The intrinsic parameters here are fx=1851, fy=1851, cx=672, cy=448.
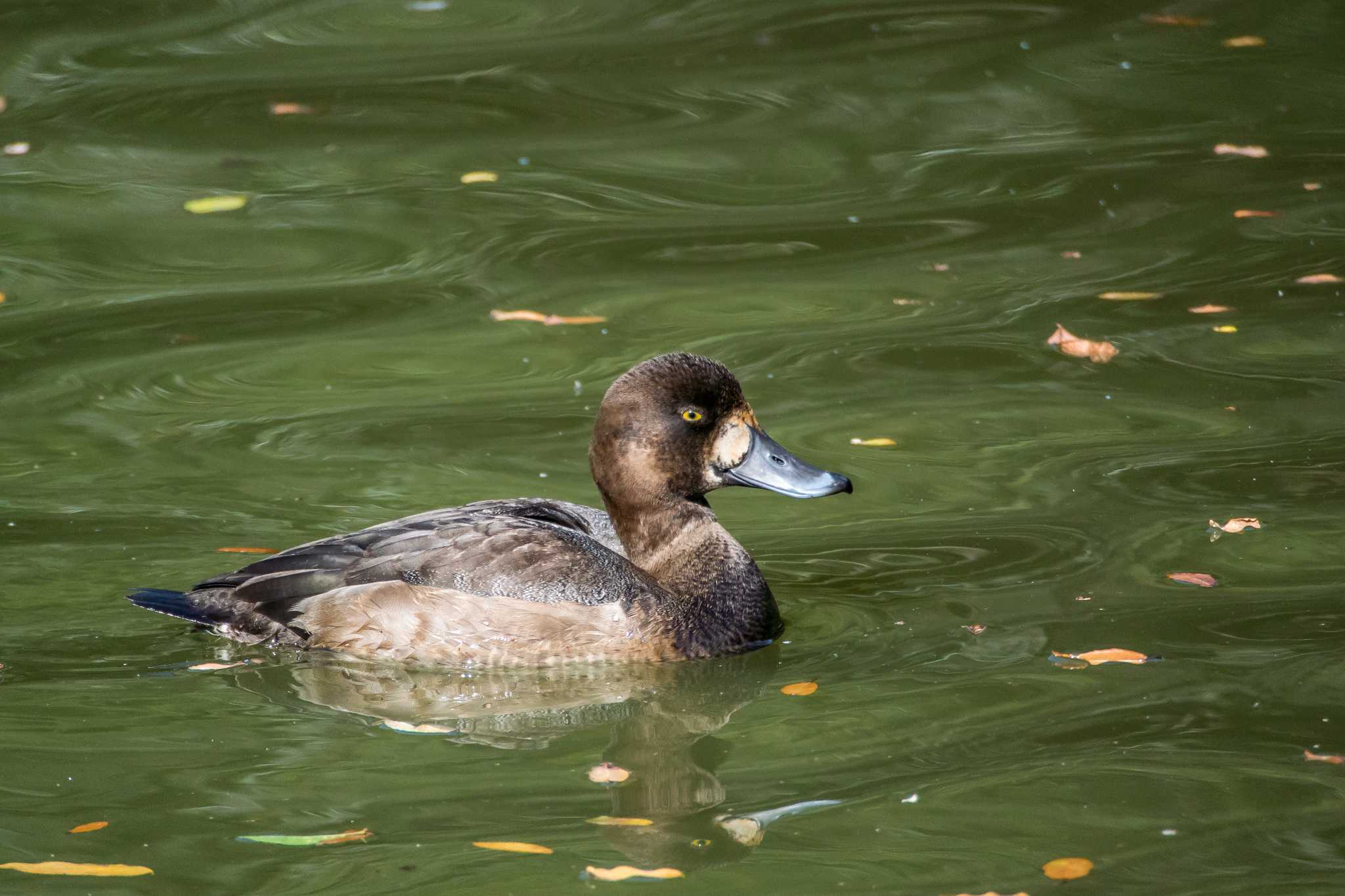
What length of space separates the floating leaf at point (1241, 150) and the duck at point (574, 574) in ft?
22.9

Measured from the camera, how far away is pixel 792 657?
21.4 ft

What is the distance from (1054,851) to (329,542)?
298cm

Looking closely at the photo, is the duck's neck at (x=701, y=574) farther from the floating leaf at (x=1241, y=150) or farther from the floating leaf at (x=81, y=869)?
the floating leaf at (x=1241, y=150)

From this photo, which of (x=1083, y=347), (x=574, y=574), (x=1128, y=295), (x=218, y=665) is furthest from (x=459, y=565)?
(x=1128, y=295)

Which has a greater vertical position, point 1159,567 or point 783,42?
point 783,42

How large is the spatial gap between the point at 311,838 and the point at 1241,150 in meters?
9.62

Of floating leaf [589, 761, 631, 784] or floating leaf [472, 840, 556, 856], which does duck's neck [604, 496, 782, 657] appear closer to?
floating leaf [589, 761, 631, 784]

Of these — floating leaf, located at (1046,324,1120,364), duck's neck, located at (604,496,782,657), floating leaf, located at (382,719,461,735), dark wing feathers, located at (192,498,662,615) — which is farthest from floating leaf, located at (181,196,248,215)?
floating leaf, located at (382,719,461,735)

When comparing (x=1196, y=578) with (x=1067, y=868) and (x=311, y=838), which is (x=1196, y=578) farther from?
(x=311, y=838)

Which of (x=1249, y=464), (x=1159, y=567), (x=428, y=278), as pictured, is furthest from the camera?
(x=428, y=278)

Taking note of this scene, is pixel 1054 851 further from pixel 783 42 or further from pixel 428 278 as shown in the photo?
pixel 783 42

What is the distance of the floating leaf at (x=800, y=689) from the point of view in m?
6.16

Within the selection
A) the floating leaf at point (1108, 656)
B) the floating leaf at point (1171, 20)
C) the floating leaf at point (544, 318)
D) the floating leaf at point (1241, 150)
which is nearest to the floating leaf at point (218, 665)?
the floating leaf at point (1108, 656)

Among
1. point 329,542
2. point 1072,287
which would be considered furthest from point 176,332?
point 1072,287
